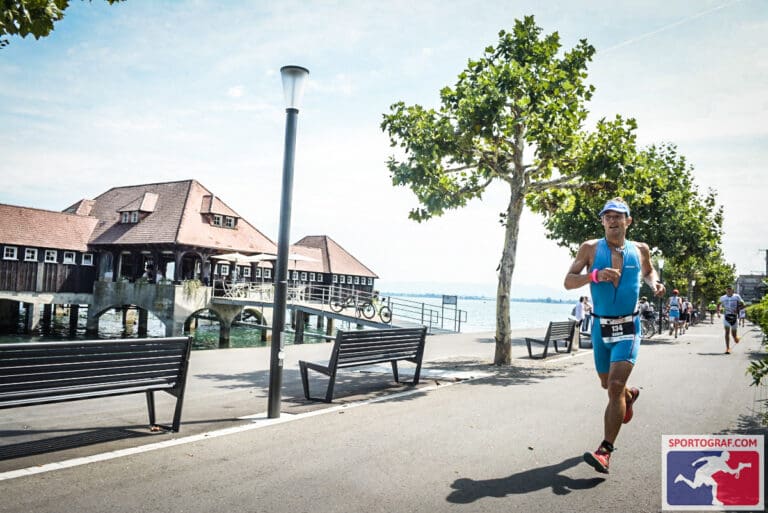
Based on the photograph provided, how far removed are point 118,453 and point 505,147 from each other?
10.5 meters

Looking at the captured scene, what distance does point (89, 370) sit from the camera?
191 inches

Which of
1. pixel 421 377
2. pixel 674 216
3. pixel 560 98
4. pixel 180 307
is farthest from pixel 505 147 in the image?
pixel 180 307

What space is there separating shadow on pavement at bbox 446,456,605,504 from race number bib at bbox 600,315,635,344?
1.12 metres

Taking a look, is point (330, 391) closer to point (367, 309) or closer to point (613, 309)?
point (613, 309)

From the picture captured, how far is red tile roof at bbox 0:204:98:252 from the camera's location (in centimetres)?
3416

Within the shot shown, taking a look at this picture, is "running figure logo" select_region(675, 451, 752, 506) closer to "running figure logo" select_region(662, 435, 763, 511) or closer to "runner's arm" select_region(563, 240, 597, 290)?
"running figure logo" select_region(662, 435, 763, 511)

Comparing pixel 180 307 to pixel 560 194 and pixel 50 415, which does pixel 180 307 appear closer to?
pixel 560 194

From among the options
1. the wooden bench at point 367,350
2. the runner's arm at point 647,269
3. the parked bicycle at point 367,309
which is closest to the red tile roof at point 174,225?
the parked bicycle at point 367,309

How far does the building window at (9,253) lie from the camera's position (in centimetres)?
3334

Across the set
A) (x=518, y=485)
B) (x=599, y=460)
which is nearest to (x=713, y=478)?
(x=599, y=460)

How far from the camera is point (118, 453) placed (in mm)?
4762

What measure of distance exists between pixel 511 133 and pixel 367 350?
6.97 m

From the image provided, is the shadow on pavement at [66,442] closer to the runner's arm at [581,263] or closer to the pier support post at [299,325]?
the runner's arm at [581,263]

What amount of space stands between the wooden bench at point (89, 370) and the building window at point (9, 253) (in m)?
34.4
